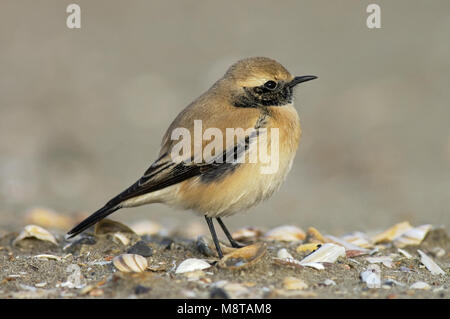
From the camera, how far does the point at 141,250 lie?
21.9 ft

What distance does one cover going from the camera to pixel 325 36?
18.8 metres

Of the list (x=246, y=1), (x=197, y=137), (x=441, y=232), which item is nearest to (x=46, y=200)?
(x=197, y=137)

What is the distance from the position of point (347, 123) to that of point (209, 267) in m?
9.80

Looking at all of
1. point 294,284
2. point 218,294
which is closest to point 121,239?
point 218,294

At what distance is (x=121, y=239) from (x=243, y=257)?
1717mm

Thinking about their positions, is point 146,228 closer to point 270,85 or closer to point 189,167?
point 189,167

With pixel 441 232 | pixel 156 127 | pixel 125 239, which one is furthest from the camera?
pixel 156 127

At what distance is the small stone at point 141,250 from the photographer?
6621 millimetres

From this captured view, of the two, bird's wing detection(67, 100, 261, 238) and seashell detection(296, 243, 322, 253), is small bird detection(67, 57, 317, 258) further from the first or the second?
seashell detection(296, 243, 322, 253)

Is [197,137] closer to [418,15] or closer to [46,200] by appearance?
[46,200]

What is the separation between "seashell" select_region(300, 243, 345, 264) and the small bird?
2.59ft

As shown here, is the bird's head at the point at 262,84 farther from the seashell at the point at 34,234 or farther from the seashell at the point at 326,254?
the seashell at the point at 34,234

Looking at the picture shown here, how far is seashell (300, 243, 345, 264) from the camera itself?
6359mm

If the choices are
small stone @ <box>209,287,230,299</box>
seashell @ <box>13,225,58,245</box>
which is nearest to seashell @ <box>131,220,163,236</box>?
seashell @ <box>13,225,58,245</box>
